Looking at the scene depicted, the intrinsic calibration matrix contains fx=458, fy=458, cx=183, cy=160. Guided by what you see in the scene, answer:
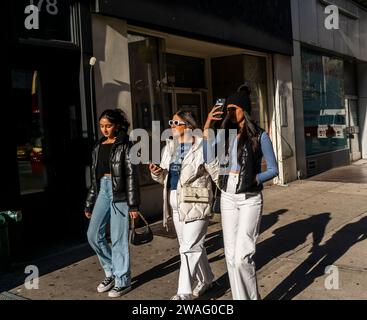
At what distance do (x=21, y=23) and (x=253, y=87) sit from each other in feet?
21.1

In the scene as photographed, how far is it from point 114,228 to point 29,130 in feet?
8.57

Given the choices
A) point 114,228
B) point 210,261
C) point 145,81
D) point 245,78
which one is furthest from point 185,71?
point 114,228

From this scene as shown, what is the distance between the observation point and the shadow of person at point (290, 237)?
550 cm

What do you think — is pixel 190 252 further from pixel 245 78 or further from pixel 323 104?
pixel 323 104

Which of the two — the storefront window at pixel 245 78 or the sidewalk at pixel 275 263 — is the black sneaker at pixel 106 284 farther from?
the storefront window at pixel 245 78

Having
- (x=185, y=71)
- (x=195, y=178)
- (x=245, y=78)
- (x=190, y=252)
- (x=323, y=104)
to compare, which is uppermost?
(x=185, y=71)

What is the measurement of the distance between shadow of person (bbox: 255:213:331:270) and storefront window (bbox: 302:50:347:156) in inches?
219

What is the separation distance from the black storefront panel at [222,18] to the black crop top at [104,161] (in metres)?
2.79

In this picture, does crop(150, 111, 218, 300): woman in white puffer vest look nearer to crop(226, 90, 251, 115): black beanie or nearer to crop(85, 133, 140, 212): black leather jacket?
crop(85, 133, 140, 212): black leather jacket

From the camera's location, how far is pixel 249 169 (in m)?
3.73

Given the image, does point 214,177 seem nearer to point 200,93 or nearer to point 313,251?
point 313,251

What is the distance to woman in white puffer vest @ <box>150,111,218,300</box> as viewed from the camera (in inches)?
157

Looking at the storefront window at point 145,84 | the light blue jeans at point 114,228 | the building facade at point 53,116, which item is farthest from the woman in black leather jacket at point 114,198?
the storefront window at point 145,84

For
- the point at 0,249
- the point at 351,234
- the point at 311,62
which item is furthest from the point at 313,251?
the point at 311,62
